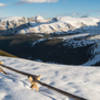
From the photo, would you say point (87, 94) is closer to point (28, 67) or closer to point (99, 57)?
point (28, 67)

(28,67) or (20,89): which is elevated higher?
(20,89)

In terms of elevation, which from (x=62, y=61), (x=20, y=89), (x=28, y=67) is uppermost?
(x=20, y=89)

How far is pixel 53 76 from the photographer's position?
356 inches

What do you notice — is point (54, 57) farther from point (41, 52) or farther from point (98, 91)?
point (98, 91)

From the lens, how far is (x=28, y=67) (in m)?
11.3

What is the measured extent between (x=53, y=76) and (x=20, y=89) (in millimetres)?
3467

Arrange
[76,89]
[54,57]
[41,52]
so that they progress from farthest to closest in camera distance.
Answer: [41,52] < [54,57] < [76,89]

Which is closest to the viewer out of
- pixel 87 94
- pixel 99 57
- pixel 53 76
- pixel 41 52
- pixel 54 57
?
pixel 87 94

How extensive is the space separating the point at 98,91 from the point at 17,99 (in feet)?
11.9

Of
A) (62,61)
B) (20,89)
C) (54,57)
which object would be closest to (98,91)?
(20,89)

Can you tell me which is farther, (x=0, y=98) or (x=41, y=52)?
(x=41, y=52)

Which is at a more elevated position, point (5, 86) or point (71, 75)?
point (5, 86)

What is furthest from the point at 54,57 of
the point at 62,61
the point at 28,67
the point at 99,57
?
the point at 28,67

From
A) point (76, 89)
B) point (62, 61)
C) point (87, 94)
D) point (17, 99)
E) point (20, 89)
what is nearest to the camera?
point (17, 99)
